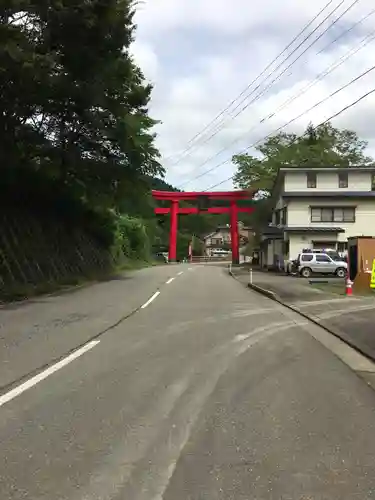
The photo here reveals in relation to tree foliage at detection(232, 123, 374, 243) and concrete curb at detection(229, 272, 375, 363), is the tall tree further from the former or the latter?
tree foliage at detection(232, 123, 374, 243)

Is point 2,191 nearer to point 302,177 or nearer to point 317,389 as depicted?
point 317,389

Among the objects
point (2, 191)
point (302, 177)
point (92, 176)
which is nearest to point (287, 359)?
point (2, 191)

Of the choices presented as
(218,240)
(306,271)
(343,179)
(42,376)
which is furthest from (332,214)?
(218,240)

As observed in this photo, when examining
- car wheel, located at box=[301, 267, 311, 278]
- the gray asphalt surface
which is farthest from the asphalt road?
car wheel, located at box=[301, 267, 311, 278]

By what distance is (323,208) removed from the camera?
175 feet

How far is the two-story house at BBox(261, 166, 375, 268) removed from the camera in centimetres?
5181

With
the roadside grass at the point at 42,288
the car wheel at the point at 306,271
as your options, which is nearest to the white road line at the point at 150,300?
the roadside grass at the point at 42,288

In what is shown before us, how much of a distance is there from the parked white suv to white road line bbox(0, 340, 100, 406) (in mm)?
32429

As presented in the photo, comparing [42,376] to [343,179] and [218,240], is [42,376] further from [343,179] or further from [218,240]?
[218,240]

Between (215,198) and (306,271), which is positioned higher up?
(215,198)

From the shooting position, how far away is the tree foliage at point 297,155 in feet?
239

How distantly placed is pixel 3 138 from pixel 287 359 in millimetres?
18445

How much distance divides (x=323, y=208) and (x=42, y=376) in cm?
4659

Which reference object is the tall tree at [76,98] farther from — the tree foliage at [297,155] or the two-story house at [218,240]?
the two-story house at [218,240]
